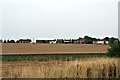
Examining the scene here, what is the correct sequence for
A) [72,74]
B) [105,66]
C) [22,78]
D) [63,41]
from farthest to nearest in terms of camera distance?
1. [63,41]
2. [105,66]
3. [72,74]
4. [22,78]

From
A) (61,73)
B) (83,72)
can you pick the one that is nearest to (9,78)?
(61,73)

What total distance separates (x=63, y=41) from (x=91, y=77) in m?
101

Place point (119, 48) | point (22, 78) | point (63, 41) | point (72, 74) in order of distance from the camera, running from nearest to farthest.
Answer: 1. point (22, 78)
2. point (72, 74)
3. point (119, 48)
4. point (63, 41)

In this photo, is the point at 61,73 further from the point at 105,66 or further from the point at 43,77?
the point at 105,66

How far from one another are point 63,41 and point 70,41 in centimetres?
277

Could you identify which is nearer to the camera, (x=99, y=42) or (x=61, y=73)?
(x=61, y=73)

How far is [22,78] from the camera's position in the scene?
42.8 ft

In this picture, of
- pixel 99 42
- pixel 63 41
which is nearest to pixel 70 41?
pixel 63 41

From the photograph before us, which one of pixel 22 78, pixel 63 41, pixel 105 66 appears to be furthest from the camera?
pixel 63 41

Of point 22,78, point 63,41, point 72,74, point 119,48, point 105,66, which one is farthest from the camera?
point 63,41

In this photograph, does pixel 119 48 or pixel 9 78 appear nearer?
pixel 9 78

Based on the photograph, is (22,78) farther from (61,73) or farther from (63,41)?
(63,41)

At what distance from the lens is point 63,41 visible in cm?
11488

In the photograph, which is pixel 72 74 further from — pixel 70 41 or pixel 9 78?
pixel 70 41
